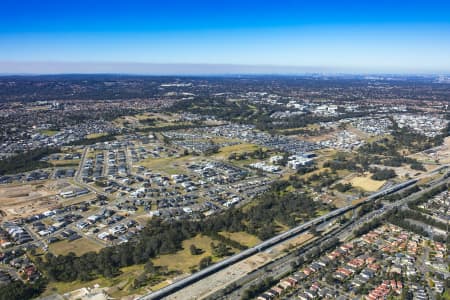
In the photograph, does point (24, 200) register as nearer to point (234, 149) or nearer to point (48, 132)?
point (234, 149)

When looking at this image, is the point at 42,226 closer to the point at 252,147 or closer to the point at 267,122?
the point at 252,147

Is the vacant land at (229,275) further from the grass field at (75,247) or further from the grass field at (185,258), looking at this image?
the grass field at (75,247)

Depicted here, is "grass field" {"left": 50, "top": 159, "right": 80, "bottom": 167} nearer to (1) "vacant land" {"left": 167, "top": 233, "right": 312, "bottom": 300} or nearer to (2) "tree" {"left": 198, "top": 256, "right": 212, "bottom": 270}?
(2) "tree" {"left": 198, "top": 256, "right": 212, "bottom": 270}

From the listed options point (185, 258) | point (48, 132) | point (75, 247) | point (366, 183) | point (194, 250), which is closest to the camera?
point (185, 258)

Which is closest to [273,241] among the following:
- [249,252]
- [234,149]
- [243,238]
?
[243,238]

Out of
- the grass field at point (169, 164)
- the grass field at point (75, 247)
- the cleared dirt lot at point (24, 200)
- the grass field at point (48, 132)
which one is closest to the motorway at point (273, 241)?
the grass field at point (75, 247)

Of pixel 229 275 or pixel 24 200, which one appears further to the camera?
pixel 24 200

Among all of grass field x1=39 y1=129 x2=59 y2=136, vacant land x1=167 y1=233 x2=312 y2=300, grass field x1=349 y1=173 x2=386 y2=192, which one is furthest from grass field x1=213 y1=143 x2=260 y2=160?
grass field x1=39 y1=129 x2=59 y2=136
